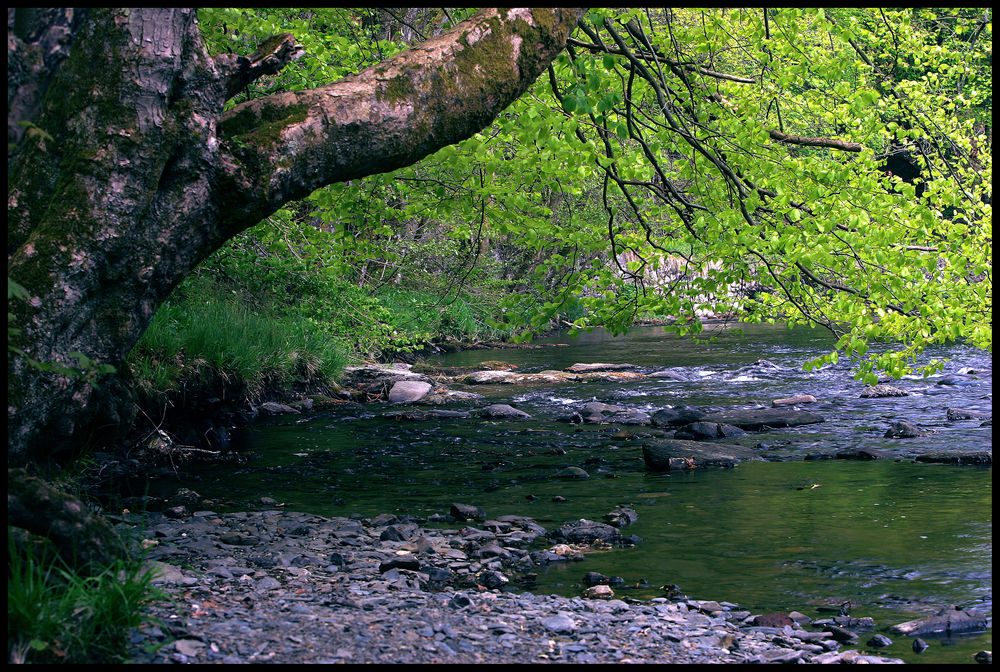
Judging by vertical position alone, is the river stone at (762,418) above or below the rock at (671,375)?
above

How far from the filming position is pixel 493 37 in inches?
235

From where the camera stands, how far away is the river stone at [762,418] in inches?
532

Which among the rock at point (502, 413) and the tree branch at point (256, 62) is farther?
the rock at point (502, 413)

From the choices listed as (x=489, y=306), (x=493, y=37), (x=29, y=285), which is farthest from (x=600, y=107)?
(x=489, y=306)

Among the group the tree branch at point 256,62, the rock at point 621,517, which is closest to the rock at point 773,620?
the rock at point 621,517

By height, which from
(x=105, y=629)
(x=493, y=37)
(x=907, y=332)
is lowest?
(x=105, y=629)

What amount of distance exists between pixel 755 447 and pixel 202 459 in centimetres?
756

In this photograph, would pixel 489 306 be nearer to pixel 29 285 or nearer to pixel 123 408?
pixel 123 408

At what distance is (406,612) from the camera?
4.90 metres

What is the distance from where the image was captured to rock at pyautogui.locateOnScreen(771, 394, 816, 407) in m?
15.3

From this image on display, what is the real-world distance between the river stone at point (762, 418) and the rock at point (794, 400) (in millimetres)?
938

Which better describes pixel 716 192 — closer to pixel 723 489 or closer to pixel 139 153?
pixel 723 489

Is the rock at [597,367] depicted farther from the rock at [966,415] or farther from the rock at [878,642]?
the rock at [878,642]

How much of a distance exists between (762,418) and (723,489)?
15.6ft
